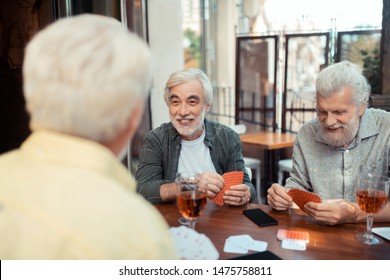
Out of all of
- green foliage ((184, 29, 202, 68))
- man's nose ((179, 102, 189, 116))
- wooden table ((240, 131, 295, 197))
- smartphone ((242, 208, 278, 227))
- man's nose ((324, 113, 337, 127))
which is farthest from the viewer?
green foliage ((184, 29, 202, 68))

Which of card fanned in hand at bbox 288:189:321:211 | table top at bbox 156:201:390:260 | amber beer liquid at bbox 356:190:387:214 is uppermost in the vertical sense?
amber beer liquid at bbox 356:190:387:214

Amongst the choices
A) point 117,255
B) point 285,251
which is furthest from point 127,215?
point 285,251

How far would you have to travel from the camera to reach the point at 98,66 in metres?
0.65

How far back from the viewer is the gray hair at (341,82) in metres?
1.68

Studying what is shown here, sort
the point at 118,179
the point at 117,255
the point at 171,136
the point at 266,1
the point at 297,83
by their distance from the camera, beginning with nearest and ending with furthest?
1. the point at 117,255
2. the point at 118,179
3. the point at 171,136
4. the point at 266,1
5. the point at 297,83

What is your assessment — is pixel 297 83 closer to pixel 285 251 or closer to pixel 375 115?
pixel 375 115

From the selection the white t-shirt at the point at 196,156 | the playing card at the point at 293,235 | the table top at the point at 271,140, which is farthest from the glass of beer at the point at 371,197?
the table top at the point at 271,140

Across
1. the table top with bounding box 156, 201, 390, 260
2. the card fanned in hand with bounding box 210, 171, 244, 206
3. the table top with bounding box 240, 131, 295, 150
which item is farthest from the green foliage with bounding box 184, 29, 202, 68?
the table top with bounding box 156, 201, 390, 260

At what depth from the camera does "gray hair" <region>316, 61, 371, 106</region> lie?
1.68m

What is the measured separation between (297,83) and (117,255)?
5.12m

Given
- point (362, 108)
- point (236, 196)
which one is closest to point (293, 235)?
point (236, 196)

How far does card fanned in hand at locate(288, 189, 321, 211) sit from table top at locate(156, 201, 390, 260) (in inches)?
2.1

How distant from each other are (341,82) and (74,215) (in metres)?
1.44

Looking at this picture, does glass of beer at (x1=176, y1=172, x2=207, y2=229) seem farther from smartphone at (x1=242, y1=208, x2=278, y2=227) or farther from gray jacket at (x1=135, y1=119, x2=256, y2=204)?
gray jacket at (x1=135, y1=119, x2=256, y2=204)
